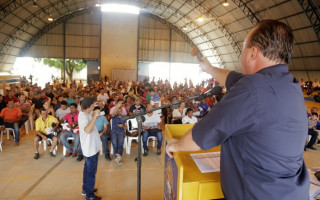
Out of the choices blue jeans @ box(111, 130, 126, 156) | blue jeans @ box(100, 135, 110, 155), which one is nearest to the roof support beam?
blue jeans @ box(111, 130, 126, 156)

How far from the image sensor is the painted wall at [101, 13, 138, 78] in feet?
74.8

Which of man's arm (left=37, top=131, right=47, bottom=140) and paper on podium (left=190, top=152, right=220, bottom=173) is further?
man's arm (left=37, top=131, right=47, bottom=140)

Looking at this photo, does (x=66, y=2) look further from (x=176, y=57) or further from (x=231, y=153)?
(x=231, y=153)

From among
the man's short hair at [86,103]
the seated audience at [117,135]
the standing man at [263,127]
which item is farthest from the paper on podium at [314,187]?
the seated audience at [117,135]

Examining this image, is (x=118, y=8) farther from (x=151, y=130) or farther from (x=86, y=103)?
(x=86, y=103)

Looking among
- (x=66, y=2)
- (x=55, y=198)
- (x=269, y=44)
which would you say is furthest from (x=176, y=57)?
(x=269, y=44)

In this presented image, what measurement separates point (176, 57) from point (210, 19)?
7.09m

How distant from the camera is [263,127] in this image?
874mm

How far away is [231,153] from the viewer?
3.28 ft

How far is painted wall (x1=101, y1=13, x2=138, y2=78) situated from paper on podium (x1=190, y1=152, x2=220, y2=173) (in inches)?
891

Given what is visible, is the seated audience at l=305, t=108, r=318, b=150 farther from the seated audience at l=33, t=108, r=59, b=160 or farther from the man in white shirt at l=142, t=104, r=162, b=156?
the seated audience at l=33, t=108, r=59, b=160

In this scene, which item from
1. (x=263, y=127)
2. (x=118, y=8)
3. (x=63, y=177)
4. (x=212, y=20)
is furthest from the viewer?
(x=118, y=8)

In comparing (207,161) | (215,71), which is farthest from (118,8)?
(207,161)

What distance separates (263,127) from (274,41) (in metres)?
0.39
